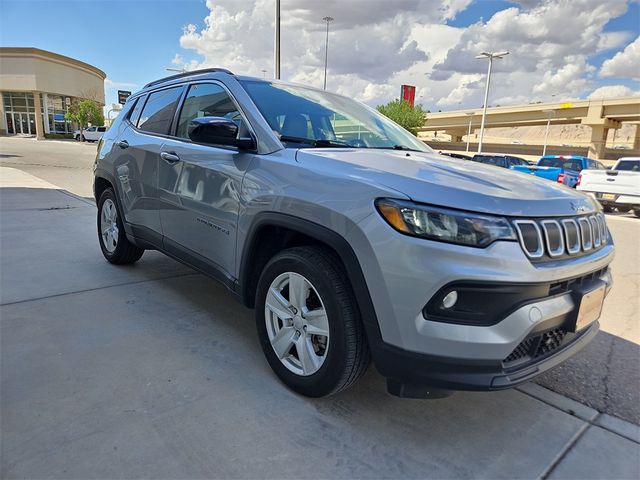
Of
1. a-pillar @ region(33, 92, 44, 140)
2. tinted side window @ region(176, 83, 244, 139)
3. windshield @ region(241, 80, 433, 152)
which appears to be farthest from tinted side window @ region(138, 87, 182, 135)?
a-pillar @ region(33, 92, 44, 140)

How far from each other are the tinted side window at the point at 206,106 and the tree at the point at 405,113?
53.3 m

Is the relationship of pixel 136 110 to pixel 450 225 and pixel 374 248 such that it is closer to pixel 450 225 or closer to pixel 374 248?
pixel 374 248

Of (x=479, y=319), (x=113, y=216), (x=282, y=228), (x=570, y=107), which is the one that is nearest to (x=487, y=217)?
(x=479, y=319)

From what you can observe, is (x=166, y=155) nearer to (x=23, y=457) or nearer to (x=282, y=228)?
(x=282, y=228)

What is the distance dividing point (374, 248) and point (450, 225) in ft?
1.12

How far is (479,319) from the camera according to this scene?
75.6 inches

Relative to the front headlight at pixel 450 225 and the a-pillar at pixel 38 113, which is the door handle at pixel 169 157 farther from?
the a-pillar at pixel 38 113

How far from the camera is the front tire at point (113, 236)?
4.61m

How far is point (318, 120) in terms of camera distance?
3.18m

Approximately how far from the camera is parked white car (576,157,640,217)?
452 inches

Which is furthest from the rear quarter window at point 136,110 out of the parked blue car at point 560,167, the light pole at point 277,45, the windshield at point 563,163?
the windshield at point 563,163

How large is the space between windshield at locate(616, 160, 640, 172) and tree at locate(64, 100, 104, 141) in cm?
5272

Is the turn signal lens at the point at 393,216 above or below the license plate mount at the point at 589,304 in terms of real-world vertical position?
above

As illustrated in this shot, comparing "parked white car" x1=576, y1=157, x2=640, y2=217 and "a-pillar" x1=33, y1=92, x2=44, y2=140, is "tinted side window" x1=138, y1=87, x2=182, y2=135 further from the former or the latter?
"a-pillar" x1=33, y1=92, x2=44, y2=140
